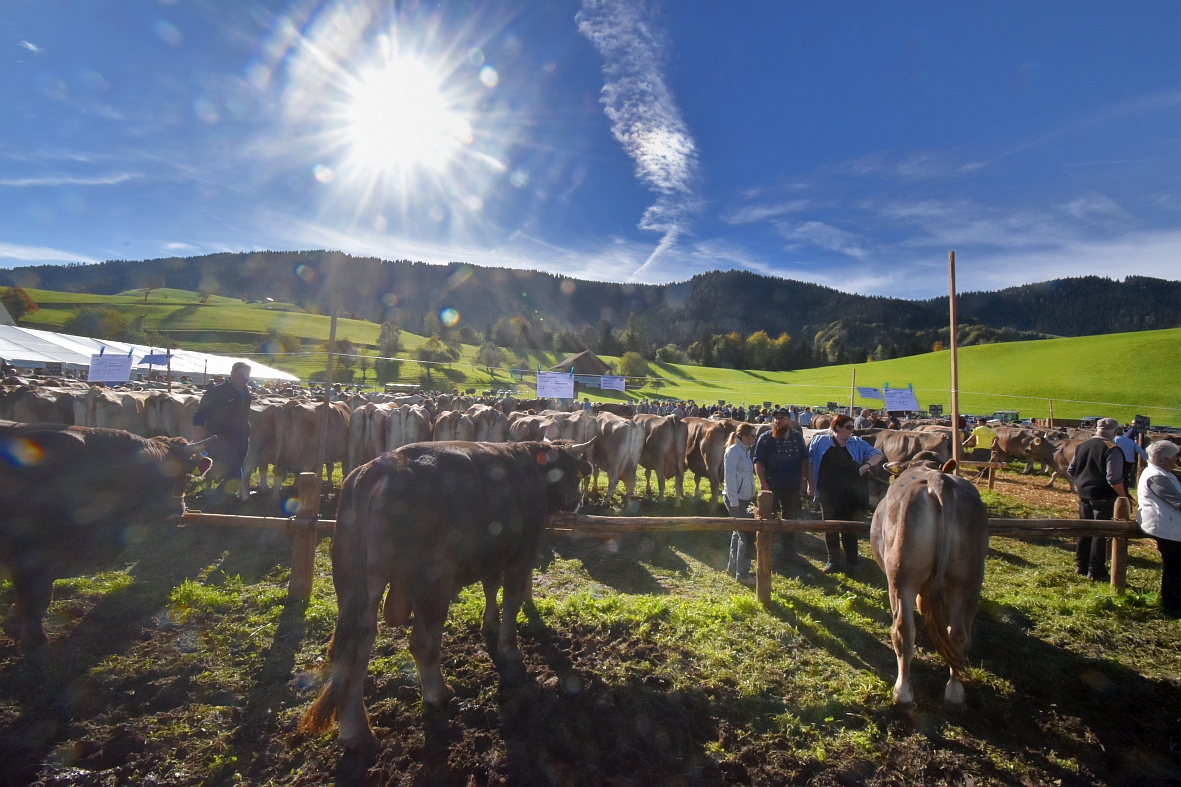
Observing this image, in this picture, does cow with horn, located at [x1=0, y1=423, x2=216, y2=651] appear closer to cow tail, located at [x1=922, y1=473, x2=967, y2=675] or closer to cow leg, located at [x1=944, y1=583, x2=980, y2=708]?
cow tail, located at [x1=922, y1=473, x2=967, y2=675]

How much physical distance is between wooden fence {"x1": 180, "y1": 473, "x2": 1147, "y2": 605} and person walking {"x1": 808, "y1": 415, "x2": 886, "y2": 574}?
979mm

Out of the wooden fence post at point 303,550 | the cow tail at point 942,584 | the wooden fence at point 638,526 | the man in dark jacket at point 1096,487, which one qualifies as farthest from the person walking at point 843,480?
the wooden fence post at point 303,550

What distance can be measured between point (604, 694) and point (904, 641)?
2.51m

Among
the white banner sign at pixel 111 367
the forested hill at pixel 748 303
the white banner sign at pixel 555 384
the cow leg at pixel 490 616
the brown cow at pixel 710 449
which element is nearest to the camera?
the cow leg at pixel 490 616

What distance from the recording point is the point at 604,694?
433 centimetres

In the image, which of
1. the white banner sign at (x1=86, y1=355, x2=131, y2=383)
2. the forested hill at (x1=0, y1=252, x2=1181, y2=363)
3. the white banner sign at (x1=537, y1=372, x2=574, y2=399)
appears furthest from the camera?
the forested hill at (x1=0, y1=252, x2=1181, y2=363)

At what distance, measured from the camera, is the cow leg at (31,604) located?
14.4 ft

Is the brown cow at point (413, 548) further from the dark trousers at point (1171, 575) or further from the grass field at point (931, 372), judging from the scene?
the grass field at point (931, 372)

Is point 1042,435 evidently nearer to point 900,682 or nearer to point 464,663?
point 900,682

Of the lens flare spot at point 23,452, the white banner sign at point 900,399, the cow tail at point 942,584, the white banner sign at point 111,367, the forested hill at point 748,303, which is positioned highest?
the forested hill at point 748,303

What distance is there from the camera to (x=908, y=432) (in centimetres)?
1402

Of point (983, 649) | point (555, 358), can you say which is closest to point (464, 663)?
point (983, 649)

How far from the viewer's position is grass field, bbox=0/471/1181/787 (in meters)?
3.47

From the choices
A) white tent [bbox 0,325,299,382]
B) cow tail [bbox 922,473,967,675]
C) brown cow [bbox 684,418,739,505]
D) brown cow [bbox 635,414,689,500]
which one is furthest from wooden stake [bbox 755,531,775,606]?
white tent [bbox 0,325,299,382]
